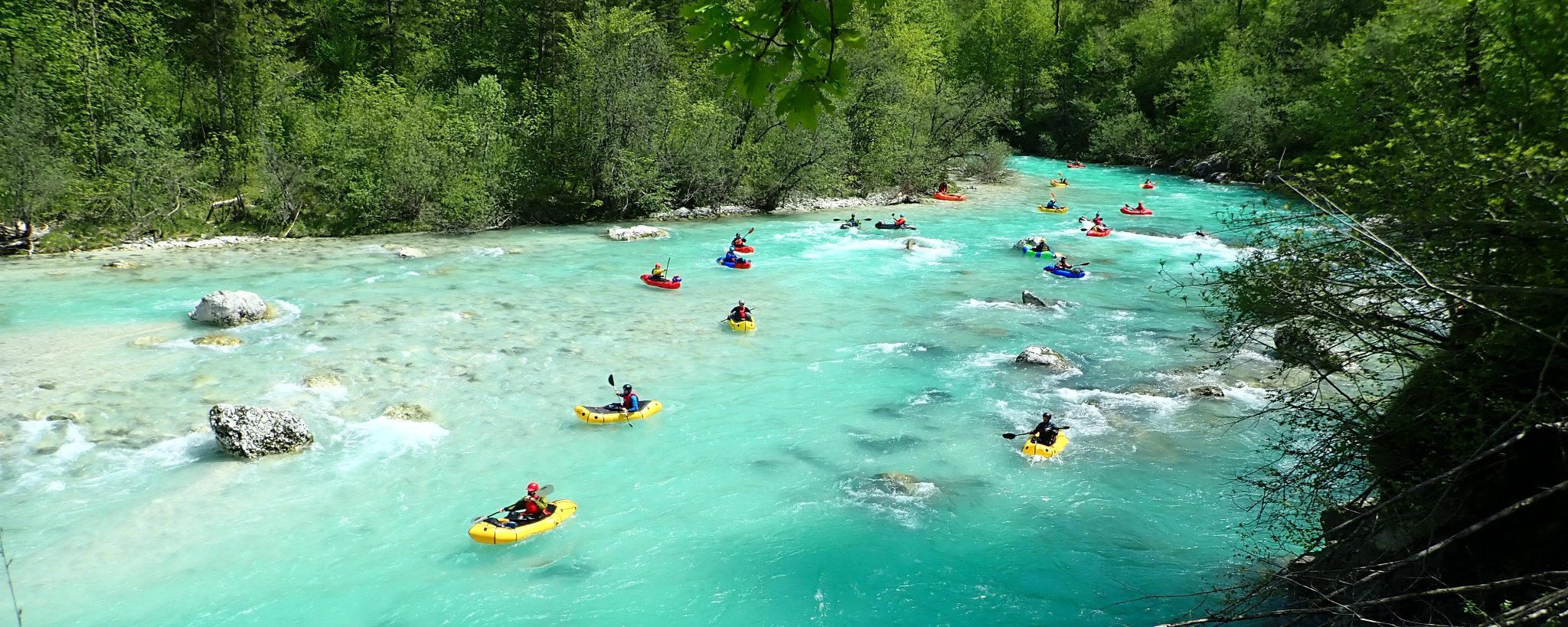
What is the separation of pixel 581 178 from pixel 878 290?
14627 mm

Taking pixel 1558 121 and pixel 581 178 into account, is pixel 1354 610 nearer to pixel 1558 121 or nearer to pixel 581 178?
pixel 1558 121

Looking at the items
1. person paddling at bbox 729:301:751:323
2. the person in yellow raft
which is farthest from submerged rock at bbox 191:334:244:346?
person paddling at bbox 729:301:751:323

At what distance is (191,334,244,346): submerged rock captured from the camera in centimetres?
1609

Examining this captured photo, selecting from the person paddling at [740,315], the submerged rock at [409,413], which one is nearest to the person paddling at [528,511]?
the submerged rock at [409,413]

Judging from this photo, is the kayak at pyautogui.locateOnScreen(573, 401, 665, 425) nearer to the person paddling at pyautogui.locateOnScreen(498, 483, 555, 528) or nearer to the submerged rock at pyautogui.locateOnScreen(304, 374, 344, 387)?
the person paddling at pyautogui.locateOnScreen(498, 483, 555, 528)

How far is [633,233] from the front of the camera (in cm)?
2856

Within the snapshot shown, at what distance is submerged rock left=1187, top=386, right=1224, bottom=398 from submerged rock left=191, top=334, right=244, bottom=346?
710 inches

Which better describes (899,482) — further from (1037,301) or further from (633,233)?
(633,233)

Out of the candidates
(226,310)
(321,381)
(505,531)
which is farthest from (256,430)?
(226,310)

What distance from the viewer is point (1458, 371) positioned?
20.2 feet

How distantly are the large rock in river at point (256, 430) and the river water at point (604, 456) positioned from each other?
205 mm

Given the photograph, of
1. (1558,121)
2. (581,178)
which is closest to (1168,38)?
(581,178)

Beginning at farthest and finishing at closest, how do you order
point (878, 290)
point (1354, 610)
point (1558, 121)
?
1. point (878, 290)
2. point (1558, 121)
3. point (1354, 610)

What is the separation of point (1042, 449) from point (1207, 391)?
179 inches
